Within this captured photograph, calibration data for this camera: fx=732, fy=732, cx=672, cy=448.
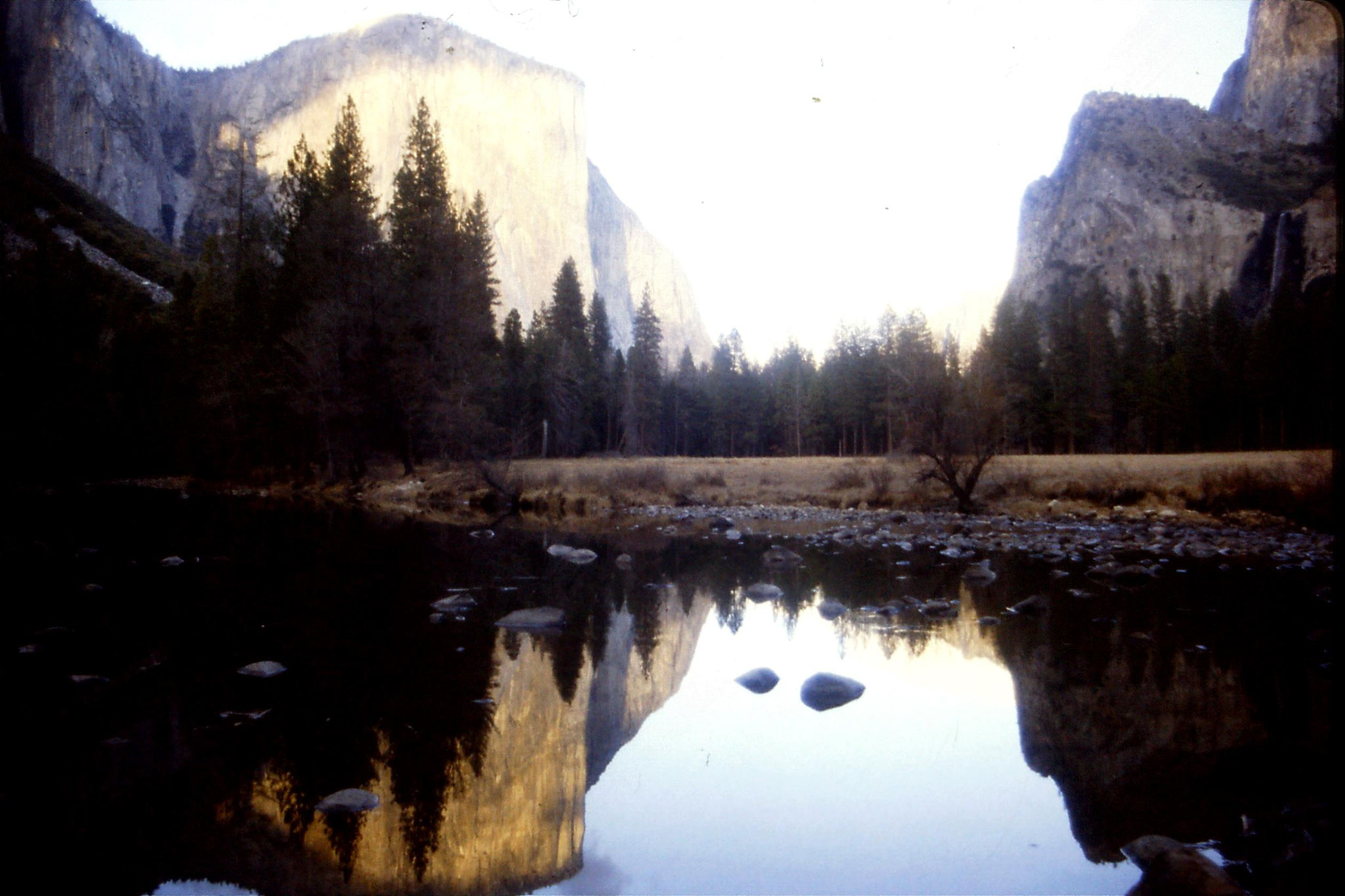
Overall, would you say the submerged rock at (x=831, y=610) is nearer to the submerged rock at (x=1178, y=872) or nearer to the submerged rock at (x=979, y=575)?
the submerged rock at (x=979, y=575)

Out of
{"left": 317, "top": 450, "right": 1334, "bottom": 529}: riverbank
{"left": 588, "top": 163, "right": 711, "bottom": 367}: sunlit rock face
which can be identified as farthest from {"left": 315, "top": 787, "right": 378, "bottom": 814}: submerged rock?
{"left": 588, "top": 163, "right": 711, "bottom": 367}: sunlit rock face

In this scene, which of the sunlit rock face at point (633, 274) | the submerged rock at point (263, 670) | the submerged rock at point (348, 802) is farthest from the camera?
the sunlit rock face at point (633, 274)

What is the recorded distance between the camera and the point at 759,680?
5688mm

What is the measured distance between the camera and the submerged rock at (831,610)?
7.79 meters

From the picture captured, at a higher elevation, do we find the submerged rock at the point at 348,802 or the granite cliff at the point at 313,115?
the granite cliff at the point at 313,115

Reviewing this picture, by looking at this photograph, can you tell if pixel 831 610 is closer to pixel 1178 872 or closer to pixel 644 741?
pixel 644 741

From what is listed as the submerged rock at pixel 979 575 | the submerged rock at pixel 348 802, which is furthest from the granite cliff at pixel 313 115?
the submerged rock at pixel 348 802

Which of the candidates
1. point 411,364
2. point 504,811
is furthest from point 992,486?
point 504,811

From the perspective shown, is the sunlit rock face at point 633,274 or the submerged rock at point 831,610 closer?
the submerged rock at point 831,610

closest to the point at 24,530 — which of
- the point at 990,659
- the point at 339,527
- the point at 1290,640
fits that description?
the point at 339,527

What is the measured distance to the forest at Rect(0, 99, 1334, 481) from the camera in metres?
21.5

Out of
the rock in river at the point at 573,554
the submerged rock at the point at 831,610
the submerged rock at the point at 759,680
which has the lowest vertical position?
the submerged rock at the point at 759,680

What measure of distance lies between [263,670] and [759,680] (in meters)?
3.60

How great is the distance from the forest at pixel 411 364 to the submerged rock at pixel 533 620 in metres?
6.46
